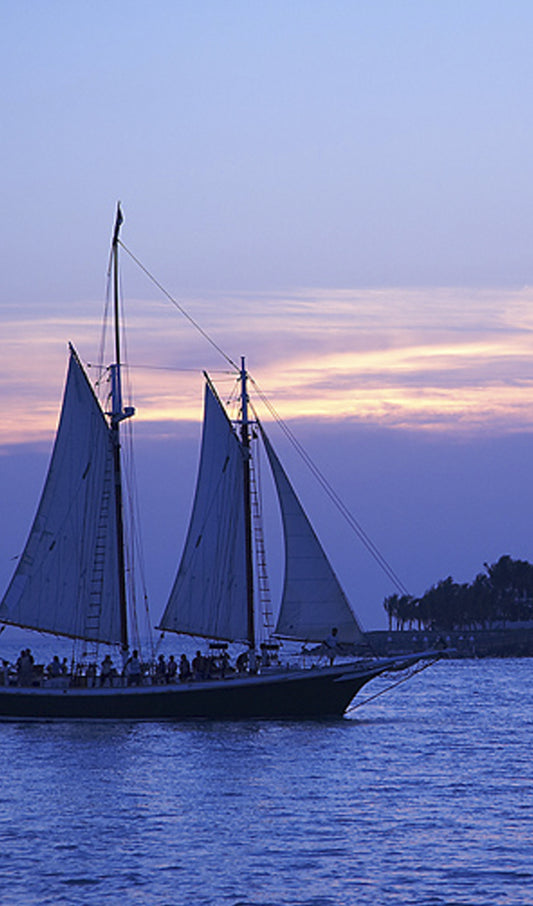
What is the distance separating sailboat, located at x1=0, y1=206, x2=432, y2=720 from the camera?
2414 inches

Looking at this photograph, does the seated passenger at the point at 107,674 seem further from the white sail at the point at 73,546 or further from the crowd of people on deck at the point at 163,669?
the white sail at the point at 73,546

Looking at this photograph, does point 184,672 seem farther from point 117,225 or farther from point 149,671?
point 117,225

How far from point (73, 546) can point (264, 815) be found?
29.3 meters

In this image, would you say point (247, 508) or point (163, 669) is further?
point (247, 508)

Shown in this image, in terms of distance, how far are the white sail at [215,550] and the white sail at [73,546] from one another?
3.32 m

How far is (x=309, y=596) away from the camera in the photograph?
61469 mm

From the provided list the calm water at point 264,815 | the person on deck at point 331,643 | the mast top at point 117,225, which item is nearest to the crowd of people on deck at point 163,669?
the person on deck at point 331,643

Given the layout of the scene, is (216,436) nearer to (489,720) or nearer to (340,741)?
(340,741)

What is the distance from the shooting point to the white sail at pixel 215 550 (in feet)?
211

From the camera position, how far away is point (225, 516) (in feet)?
214

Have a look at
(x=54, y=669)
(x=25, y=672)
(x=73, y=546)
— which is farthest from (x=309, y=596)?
(x=25, y=672)

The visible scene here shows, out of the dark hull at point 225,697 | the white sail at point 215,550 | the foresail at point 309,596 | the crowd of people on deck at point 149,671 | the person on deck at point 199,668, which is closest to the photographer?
the dark hull at point 225,697

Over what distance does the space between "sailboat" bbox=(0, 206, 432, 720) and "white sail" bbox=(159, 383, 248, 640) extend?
5 cm

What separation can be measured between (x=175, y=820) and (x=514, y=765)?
1812 centimetres
